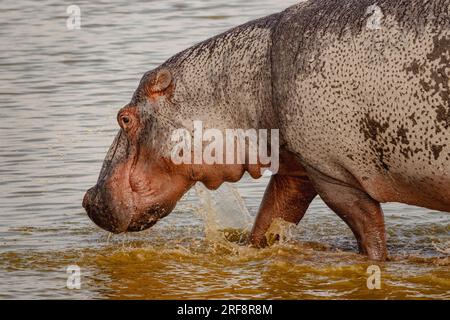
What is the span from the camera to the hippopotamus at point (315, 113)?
862 centimetres

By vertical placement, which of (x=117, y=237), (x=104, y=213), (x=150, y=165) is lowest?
(x=117, y=237)

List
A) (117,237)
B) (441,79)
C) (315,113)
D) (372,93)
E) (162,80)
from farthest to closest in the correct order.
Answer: (117,237) < (162,80) < (315,113) < (372,93) < (441,79)

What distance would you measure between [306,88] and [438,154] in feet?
3.13

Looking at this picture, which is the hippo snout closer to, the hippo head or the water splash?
the hippo head

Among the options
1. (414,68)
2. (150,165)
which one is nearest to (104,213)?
(150,165)

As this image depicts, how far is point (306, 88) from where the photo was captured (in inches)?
351

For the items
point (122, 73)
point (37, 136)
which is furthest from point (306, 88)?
point (122, 73)

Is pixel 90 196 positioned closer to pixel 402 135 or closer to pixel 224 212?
pixel 224 212

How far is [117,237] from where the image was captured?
10547 mm

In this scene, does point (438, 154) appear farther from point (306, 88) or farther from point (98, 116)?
point (98, 116)

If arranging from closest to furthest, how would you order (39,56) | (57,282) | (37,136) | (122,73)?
(57,282)
(37,136)
(122,73)
(39,56)

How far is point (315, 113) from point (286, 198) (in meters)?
1.17

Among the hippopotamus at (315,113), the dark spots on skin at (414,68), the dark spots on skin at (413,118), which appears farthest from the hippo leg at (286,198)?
the dark spots on skin at (414,68)

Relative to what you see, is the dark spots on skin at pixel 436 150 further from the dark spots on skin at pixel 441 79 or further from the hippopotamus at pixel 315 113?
the dark spots on skin at pixel 441 79
